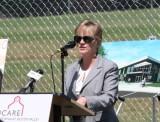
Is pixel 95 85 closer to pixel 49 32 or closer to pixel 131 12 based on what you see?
pixel 131 12

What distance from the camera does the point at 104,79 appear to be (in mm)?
4863

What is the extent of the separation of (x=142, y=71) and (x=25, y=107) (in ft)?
9.01

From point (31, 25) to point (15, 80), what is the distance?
0.96 m

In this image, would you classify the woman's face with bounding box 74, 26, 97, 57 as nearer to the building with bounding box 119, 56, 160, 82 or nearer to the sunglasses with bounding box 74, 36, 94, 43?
the sunglasses with bounding box 74, 36, 94, 43

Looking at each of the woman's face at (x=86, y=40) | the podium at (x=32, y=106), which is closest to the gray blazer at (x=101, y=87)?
the woman's face at (x=86, y=40)

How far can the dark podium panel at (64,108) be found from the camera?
4.24 m

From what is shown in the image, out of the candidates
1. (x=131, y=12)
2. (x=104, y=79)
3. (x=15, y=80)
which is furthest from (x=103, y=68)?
(x=15, y=80)

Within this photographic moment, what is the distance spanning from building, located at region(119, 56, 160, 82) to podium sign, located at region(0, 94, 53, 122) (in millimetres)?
2670

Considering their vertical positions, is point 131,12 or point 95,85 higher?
point 131,12

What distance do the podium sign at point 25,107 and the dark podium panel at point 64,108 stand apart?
0.10 metres

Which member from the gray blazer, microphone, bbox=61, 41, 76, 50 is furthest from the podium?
microphone, bbox=61, 41, 76, 50

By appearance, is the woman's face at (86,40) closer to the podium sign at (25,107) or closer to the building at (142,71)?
the podium sign at (25,107)

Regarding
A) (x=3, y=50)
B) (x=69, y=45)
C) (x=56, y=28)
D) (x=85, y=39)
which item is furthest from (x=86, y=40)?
(x=56, y=28)

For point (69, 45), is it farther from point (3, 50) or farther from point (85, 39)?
point (3, 50)
